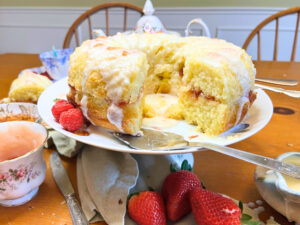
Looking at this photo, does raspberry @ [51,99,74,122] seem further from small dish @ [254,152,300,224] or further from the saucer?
small dish @ [254,152,300,224]

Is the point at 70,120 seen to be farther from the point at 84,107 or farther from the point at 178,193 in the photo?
the point at 178,193

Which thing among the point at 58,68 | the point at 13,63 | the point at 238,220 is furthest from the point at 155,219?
the point at 13,63

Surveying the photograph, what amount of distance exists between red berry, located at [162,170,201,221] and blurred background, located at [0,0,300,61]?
2.70 metres

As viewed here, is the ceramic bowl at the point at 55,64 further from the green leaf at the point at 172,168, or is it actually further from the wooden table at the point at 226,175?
the green leaf at the point at 172,168

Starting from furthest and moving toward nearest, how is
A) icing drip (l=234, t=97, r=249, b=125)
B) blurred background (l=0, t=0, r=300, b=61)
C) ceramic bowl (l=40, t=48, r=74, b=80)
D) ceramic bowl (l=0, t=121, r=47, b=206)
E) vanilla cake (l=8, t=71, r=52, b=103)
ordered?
blurred background (l=0, t=0, r=300, b=61) < ceramic bowl (l=40, t=48, r=74, b=80) < vanilla cake (l=8, t=71, r=52, b=103) < icing drip (l=234, t=97, r=249, b=125) < ceramic bowl (l=0, t=121, r=47, b=206)

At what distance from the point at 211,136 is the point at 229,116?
0.10 m

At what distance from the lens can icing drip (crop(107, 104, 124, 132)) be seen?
0.90 m

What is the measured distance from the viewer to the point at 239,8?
116 inches

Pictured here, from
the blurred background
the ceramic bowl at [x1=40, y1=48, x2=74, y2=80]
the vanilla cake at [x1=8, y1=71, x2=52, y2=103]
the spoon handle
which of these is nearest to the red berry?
the spoon handle

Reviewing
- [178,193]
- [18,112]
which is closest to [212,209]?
[178,193]

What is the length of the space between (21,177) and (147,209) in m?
0.39

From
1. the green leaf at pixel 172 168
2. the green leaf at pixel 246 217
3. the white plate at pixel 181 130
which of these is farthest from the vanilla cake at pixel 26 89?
the green leaf at pixel 246 217

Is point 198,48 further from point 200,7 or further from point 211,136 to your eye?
point 200,7

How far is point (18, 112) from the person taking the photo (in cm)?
108
